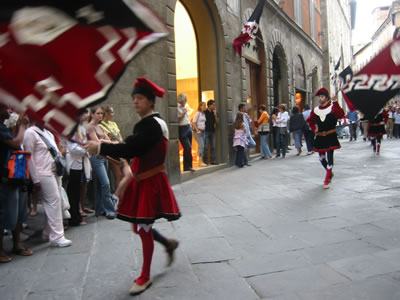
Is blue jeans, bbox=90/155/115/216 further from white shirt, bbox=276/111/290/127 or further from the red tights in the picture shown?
white shirt, bbox=276/111/290/127

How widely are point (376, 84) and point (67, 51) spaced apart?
233 cm

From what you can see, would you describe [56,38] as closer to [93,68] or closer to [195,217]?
[93,68]

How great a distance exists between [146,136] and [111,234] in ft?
7.19

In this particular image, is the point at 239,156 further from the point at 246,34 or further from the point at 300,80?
the point at 300,80

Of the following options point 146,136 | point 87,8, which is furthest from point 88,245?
point 87,8

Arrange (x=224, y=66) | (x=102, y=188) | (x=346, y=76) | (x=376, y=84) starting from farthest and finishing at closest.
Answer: (x=224, y=66) → (x=102, y=188) → (x=346, y=76) → (x=376, y=84)

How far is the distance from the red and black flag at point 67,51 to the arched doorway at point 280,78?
16.0 metres

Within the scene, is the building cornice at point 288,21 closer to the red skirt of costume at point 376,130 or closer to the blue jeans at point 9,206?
the red skirt of costume at point 376,130

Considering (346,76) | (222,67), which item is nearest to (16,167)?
(346,76)

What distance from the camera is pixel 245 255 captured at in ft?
12.6

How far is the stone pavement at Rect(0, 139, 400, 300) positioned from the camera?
10.1 feet

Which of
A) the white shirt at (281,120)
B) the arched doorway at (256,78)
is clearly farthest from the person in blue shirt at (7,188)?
the arched doorway at (256,78)

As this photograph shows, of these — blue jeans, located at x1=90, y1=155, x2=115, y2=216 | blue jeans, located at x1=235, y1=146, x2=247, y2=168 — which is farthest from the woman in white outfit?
blue jeans, located at x1=235, y1=146, x2=247, y2=168

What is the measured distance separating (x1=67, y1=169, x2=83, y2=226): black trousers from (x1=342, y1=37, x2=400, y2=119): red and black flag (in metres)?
3.69
